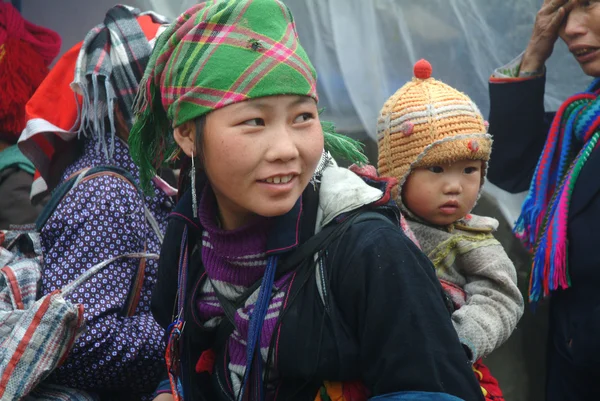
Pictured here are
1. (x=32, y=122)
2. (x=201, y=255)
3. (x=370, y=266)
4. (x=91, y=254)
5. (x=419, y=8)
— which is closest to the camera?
(x=370, y=266)

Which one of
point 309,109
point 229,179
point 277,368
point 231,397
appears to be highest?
point 309,109

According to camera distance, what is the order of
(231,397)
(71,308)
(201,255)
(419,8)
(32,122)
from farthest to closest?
(419,8)
(32,122)
(71,308)
(201,255)
(231,397)

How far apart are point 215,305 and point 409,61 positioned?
207 cm

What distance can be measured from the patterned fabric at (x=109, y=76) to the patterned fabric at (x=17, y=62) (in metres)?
1.13

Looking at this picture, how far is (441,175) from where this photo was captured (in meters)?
2.30

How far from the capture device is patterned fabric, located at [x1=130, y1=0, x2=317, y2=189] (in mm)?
1537

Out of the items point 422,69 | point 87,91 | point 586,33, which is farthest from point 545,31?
point 87,91

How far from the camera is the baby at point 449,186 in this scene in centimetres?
216

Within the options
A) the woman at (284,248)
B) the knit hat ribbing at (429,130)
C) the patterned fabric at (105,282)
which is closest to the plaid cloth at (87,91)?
the patterned fabric at (105,282)

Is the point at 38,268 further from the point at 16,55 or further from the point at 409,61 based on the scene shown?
the point at 409,61

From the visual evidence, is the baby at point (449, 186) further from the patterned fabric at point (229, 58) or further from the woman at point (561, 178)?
the patterned fabric at point (229, 58)

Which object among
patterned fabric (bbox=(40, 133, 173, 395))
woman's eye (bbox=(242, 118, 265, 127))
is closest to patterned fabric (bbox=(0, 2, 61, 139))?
patterned fabric (bbox=(40, 133, 173, 395))

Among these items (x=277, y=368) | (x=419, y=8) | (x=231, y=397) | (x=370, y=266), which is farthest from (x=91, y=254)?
(x=419, y=8)

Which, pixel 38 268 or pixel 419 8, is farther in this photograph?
pixel 419 8
